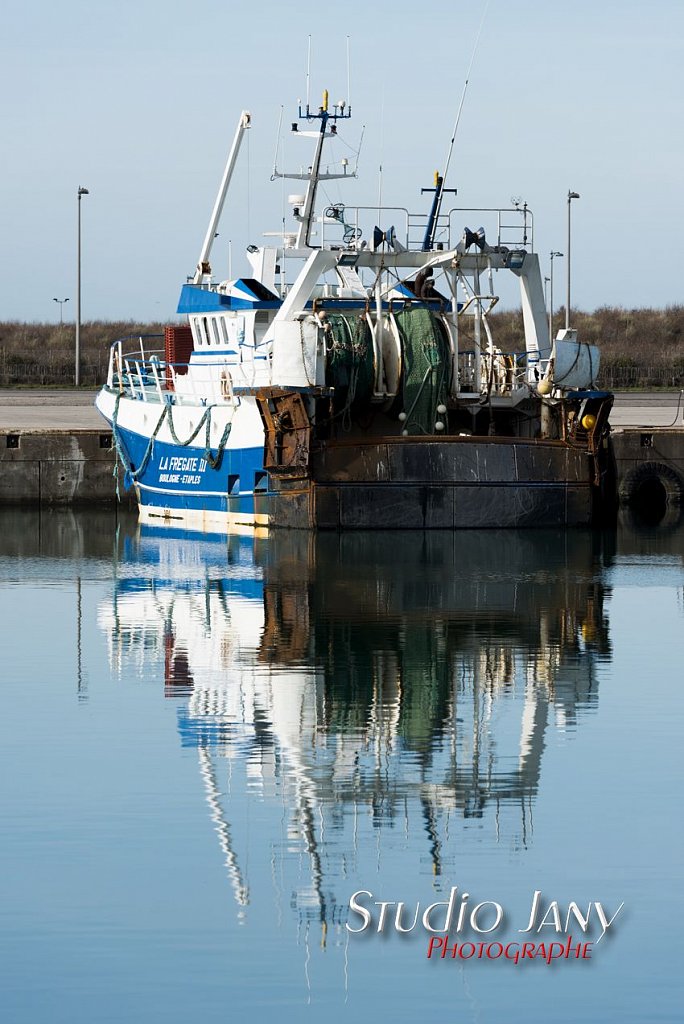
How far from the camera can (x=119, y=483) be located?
32031 millimetres

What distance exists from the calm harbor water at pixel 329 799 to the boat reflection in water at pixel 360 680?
0.04 m

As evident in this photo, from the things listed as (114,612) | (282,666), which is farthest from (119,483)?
(282,666)

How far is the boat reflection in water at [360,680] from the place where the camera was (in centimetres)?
931

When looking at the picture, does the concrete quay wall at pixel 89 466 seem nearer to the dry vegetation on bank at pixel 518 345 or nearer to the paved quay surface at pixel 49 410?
the paved quay surface at pixel 49 410

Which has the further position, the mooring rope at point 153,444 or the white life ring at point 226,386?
the white life ring at point 226,386

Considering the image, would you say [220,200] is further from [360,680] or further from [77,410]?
[360,680]

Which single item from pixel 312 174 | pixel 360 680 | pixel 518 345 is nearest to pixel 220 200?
pixel 312 174

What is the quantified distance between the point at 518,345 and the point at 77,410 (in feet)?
93.3

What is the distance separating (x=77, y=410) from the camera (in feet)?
134

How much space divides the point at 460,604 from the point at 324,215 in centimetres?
1038

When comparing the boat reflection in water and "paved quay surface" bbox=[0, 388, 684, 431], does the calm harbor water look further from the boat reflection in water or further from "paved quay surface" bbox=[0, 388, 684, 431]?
"paved quay surface" bbox=[0, 388, 684, 431]

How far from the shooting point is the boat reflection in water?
9312 millimetres

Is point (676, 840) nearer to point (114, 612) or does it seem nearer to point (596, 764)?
point (596, 764)

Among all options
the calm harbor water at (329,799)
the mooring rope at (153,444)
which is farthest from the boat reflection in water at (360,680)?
the mooring rope at (153,444)
